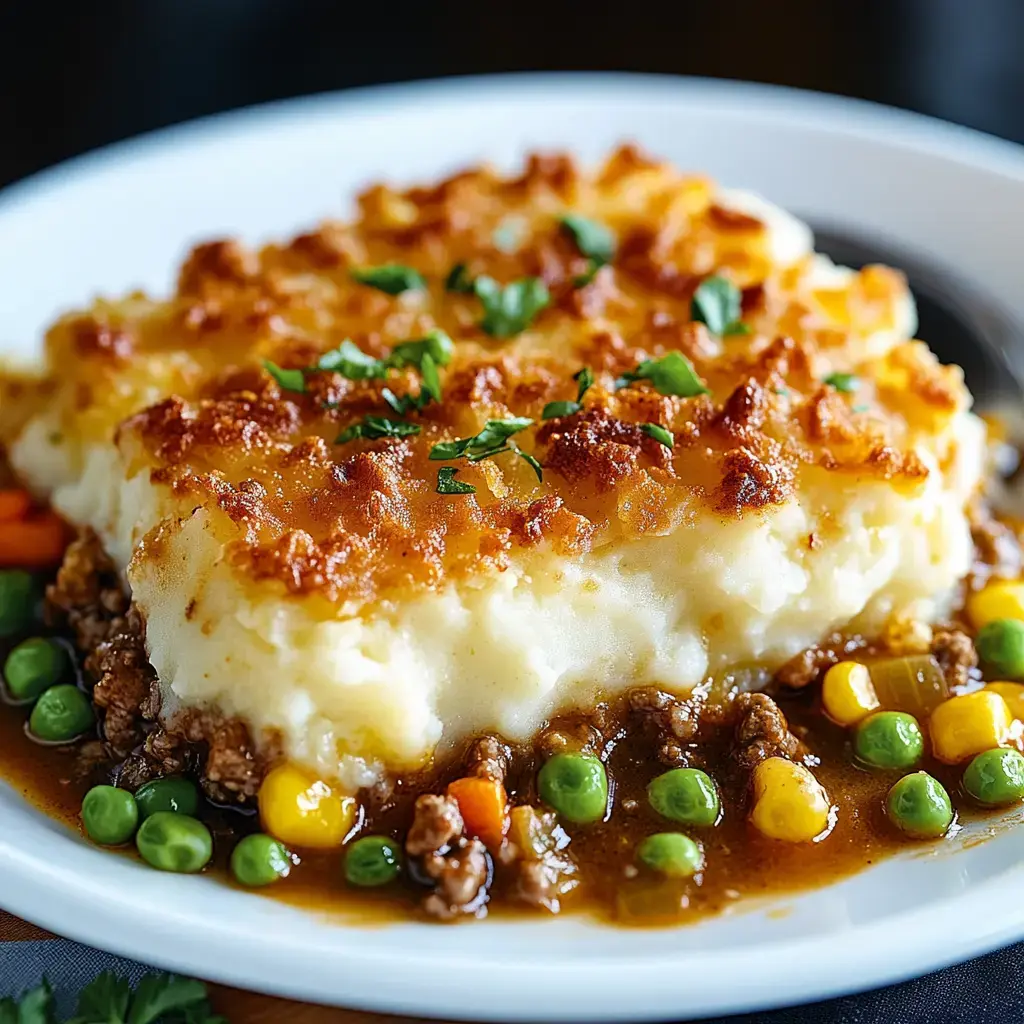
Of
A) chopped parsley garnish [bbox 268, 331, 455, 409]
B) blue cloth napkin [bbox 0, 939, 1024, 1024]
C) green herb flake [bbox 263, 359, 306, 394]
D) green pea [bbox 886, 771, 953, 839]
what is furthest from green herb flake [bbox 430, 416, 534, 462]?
blue cloth napkin [bbox 0, 939, 1024, 1024]

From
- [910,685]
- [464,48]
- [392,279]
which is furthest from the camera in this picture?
[464,48]

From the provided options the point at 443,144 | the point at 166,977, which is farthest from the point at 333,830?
the point at 443,144

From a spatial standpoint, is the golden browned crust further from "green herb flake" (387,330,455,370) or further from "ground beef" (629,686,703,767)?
"ground beef" (629,686,703,767)

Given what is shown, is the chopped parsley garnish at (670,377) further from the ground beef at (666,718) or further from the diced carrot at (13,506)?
the diced carrot at (13,506)

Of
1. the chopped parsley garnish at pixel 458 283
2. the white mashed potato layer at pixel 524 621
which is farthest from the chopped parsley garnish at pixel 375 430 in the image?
the chopped parsley garnish at pixel 458 283

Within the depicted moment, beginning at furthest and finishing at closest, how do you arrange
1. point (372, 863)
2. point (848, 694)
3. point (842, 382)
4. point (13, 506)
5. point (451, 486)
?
1. point (13, 506)
2. point (842, 382)
3. point (848, 694)
4. point (451, 486)
5. point (372, 863)

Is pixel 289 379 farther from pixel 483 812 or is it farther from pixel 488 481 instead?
pixel 483 812

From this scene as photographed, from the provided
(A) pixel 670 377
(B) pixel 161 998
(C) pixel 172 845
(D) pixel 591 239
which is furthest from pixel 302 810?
(D) pixel 591 239

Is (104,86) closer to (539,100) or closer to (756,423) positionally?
(539,100)
